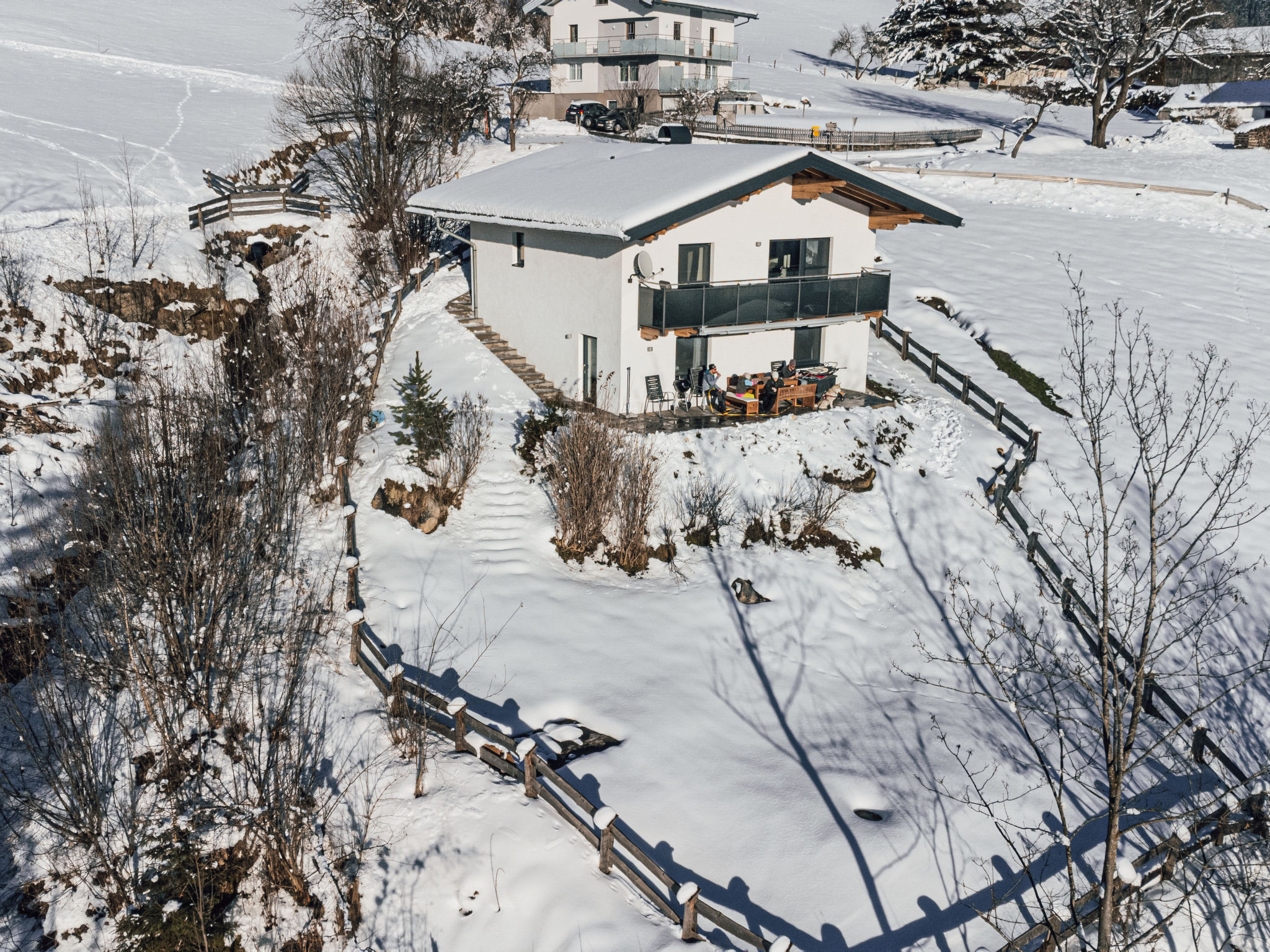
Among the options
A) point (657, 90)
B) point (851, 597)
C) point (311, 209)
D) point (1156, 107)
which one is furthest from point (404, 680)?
point (1156, 107)

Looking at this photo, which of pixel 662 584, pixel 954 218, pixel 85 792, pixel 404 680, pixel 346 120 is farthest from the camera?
pixel 346 120

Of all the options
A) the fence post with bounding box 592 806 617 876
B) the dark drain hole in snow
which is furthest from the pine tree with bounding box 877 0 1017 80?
the fence post with bounding box 592 806 617 876

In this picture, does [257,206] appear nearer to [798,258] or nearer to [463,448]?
[463,448]

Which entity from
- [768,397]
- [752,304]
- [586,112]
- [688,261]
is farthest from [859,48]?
[768,397]

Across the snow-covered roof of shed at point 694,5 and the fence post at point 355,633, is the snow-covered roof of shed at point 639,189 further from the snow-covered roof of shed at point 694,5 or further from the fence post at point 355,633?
the snow-covered roof of shed at point 694,5

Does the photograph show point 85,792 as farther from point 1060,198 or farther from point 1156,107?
point 1156,107

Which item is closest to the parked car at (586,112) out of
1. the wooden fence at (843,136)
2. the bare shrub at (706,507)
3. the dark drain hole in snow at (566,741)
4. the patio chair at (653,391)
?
the wooden fence at (843,136)
